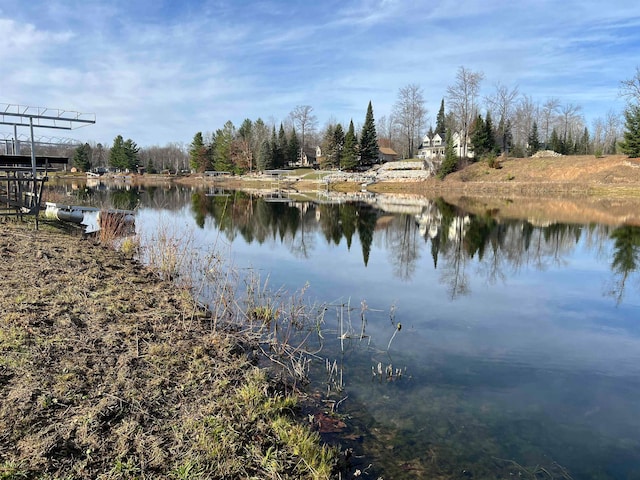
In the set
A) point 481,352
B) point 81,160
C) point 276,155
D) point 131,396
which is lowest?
point 481,352

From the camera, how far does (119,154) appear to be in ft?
308

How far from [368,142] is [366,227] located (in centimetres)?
4429

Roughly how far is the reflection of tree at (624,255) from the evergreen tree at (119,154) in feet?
311

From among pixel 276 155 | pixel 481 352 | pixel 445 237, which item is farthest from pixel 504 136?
pixel 481 352

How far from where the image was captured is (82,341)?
18.2 ft

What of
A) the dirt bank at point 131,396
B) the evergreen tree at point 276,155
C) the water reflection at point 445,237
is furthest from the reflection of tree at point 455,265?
the evergreen tree at point 276,155

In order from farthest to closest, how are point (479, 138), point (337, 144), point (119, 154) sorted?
point (119, 154) → point (337, 144) → point (479, 138)

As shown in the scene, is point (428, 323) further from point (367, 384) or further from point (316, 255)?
point (316, 255)

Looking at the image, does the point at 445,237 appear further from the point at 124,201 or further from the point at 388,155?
the point at 388,155

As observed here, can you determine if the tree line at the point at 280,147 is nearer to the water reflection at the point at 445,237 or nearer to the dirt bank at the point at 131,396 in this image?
the water reflection at the point at 445,237

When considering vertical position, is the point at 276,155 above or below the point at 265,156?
above

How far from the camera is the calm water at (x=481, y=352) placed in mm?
4664

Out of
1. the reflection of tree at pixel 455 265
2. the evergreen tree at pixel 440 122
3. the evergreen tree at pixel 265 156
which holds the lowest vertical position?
the reflection of tree at pixel 455 265

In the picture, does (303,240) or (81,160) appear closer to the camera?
(303,240)
